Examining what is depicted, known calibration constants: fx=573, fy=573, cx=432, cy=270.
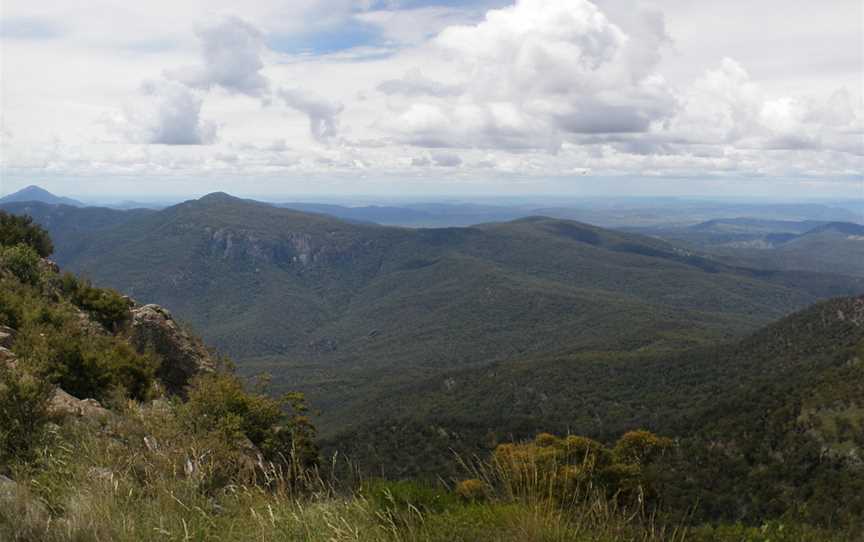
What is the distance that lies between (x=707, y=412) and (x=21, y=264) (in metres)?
51.1

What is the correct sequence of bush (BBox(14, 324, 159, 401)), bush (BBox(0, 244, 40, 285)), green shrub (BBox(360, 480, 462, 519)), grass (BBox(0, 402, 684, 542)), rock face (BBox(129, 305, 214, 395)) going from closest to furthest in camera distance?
grass (BBox(0, 402, 684, 542)) → green shrub (BBox(360, 480, 462, 519)) → bush (BBox(14, 324, 159, 401)) → rock face (BBox(129, 305, 214, 395)) → bush (BBox(0, 244, 40, 285))

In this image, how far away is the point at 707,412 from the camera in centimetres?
5062

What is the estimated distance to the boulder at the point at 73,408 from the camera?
265 inches

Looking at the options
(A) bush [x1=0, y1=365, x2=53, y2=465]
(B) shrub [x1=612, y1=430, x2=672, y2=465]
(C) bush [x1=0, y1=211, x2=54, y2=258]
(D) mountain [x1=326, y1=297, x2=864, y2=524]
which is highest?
(C) bush [x1=0, y1=211, x2=54, y2=258]

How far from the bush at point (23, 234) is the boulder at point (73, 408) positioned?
57.0 ft

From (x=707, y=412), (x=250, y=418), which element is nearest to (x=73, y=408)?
(x=250, y=418)

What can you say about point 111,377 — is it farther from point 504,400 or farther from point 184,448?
point 504,400

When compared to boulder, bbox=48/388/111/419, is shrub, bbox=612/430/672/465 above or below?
below

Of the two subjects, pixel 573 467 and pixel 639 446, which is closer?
pixel 573 467

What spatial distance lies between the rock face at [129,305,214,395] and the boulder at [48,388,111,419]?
6.87 metres

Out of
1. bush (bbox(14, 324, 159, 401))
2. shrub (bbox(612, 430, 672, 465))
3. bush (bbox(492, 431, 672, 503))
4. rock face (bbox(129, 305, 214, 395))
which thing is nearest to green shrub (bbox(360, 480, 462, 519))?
bush (bbox(492, 431, 672, 503))

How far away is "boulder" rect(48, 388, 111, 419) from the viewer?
6.73 m

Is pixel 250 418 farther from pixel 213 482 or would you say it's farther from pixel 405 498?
pixel 405 498

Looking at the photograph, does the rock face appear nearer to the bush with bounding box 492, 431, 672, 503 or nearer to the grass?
the bush with bounding box 492, 431, 672, 503
